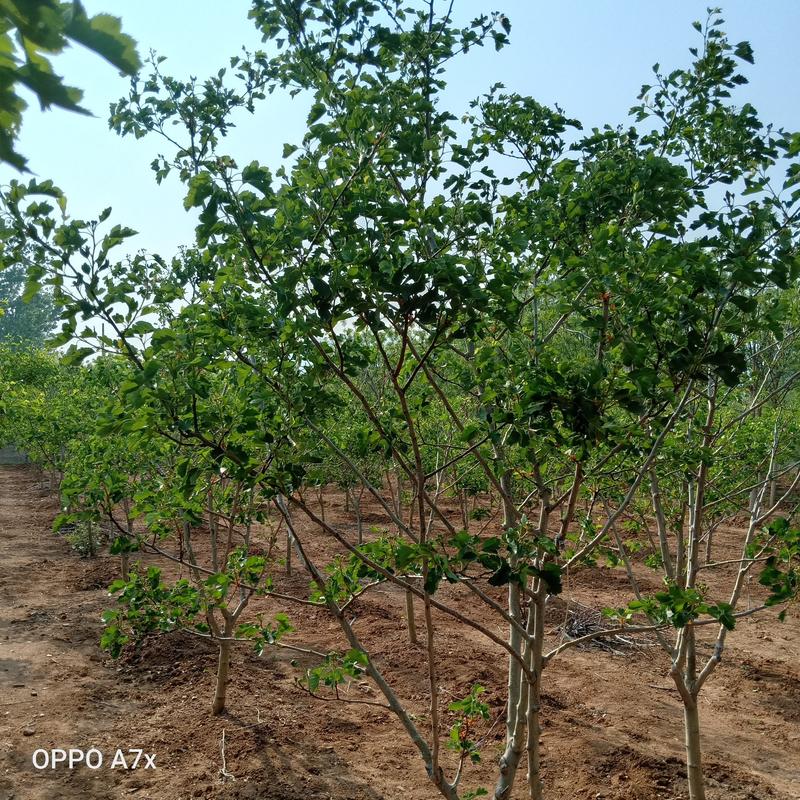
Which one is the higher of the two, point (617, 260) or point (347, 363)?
point (617, 260)

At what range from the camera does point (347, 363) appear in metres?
3.54

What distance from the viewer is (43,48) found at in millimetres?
793

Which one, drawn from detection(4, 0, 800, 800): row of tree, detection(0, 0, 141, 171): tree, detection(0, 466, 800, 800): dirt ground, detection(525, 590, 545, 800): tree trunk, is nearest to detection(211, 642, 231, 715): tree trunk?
detection(0, 466, 800, 800): dirt ground

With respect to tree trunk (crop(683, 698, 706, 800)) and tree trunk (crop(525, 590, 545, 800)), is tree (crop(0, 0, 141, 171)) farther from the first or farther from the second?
tree trunk (crop(683, 698, 706, 800))

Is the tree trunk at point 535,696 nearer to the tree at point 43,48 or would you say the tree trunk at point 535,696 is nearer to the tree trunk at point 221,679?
the tree trunk at point 221,679

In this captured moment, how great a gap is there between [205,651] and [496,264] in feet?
20.0

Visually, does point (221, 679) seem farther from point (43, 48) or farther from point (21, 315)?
point (21, 315)

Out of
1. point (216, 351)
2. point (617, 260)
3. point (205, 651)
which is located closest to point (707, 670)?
point (617, 260)

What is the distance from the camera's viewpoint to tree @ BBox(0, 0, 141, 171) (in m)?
0.75

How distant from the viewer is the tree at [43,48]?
29.6 inches

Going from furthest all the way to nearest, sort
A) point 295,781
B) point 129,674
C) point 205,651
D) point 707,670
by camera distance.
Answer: point 205,651
point 129,674
point 295,781
point 707,670

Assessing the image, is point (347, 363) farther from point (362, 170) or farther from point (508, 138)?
point (508, 138)

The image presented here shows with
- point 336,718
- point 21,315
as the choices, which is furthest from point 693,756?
point 21,315

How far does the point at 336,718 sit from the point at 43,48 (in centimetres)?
640
